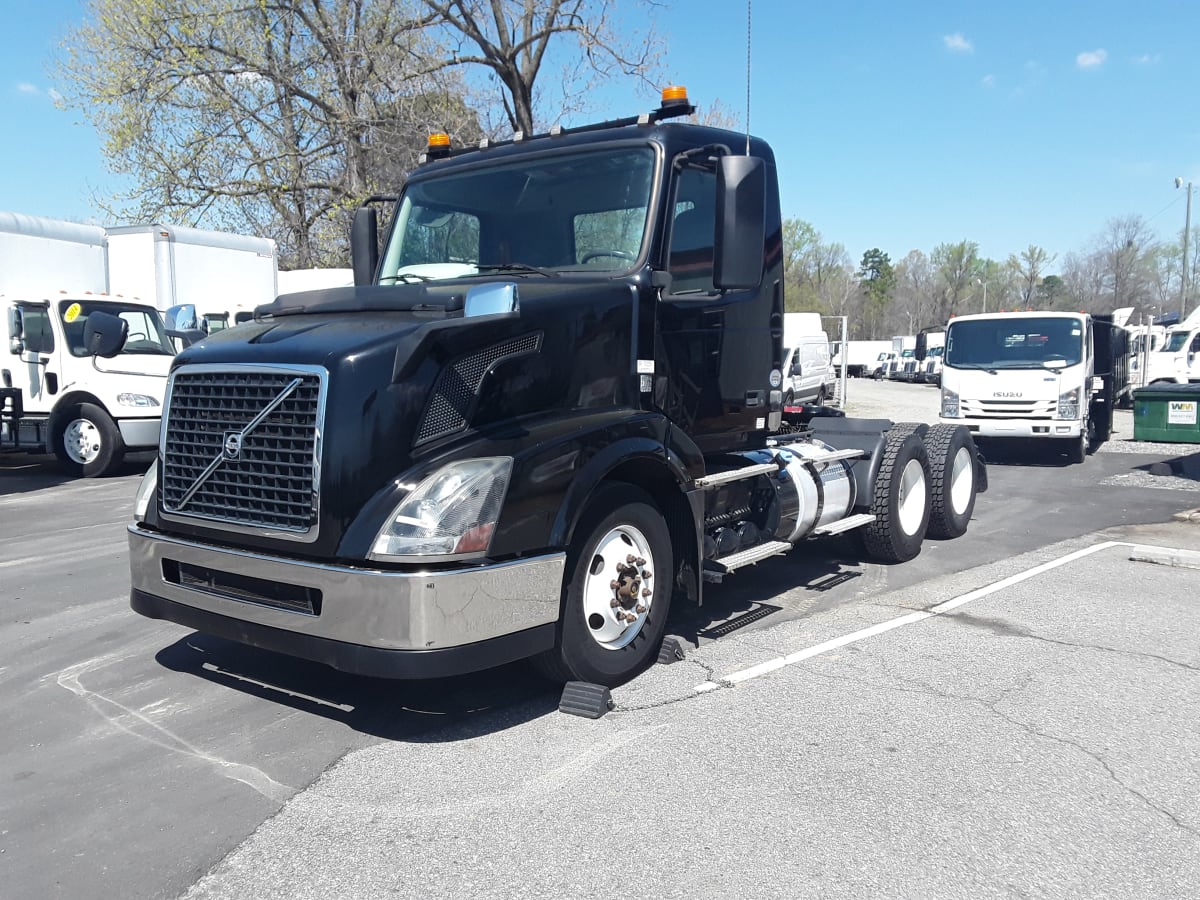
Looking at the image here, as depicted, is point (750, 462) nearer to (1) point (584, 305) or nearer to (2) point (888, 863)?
(1) point (584, 305)

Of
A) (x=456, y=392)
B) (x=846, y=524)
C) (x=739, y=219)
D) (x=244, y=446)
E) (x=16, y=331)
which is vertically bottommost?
(x=846, y=524)

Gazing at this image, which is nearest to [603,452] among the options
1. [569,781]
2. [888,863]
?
[569,781]

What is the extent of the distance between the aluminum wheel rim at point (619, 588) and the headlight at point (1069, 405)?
11.8 m

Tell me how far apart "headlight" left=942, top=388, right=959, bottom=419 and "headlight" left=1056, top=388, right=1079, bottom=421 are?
1497 mm

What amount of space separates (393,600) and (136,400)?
1110 cm

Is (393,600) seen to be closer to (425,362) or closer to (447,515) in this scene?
(447,515)

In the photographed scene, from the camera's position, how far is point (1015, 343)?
49.7 ft

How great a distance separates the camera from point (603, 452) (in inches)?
171

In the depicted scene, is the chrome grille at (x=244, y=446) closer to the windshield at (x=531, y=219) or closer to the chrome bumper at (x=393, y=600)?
the chrome bumper at (x=393, y=600)

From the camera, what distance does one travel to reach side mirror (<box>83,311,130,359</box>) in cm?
981

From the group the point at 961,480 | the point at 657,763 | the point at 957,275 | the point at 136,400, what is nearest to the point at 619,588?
the point at 657,763

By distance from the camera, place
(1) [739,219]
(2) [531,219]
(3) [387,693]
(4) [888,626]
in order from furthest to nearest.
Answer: (4) [888,626]
(2) [531,219]
(1) [739,219]
(3) [387,693]

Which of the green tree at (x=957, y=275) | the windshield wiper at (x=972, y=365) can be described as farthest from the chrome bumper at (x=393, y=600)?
the green tree at (x=957, y=275)

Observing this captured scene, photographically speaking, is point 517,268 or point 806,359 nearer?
point 517,268
